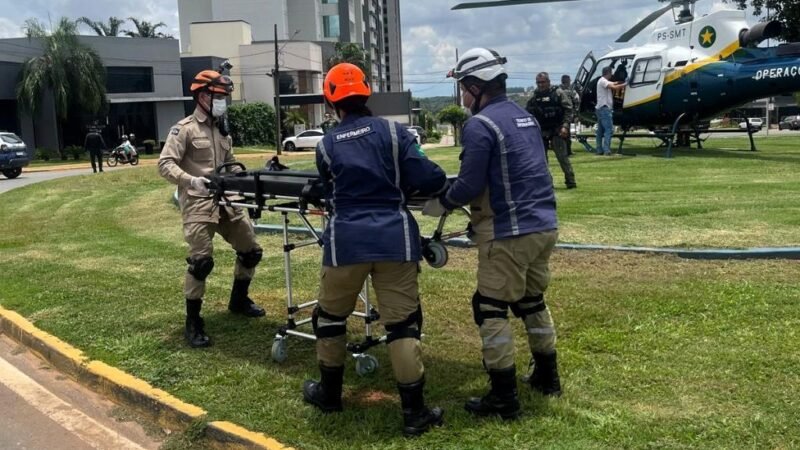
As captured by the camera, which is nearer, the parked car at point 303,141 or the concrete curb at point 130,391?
the concrete curb at point 130,391

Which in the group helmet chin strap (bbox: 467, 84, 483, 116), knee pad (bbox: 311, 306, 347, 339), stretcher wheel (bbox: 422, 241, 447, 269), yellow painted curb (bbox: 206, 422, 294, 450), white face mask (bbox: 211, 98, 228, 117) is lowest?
yellow painted curb (bbox: 206, 422, 294, 450)

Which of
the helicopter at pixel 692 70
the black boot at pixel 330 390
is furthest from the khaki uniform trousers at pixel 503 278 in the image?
the helicopter at pixel 692 70

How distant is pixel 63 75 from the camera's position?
43031 mm

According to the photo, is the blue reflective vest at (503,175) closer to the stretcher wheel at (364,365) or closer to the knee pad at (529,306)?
the knee pad at (529,306)

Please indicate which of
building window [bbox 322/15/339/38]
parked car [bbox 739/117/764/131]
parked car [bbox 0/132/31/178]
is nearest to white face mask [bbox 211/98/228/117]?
parked car [bbox 739/117/764/131]

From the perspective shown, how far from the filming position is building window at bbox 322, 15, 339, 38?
89.4 meters

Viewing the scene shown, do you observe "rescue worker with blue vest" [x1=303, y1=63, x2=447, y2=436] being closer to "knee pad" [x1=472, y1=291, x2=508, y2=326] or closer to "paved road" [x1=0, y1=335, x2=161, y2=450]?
"knee pad" [x1=472, y1=291, x2=508, y2=326]

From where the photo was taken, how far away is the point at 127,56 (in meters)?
48.7

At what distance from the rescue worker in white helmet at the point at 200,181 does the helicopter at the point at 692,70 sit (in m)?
15.0

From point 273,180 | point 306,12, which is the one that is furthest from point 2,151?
point 306,12

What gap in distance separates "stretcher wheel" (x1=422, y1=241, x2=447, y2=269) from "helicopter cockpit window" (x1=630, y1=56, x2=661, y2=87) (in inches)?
707

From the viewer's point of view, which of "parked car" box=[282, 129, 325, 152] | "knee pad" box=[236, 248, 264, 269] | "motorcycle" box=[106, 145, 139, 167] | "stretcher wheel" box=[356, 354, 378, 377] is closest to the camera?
"stretcher wheel" box=[356, 354, 378, 377]

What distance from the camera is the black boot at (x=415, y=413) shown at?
418 centimetres

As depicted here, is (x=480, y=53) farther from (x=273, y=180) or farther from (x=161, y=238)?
(x=161, y=238)
